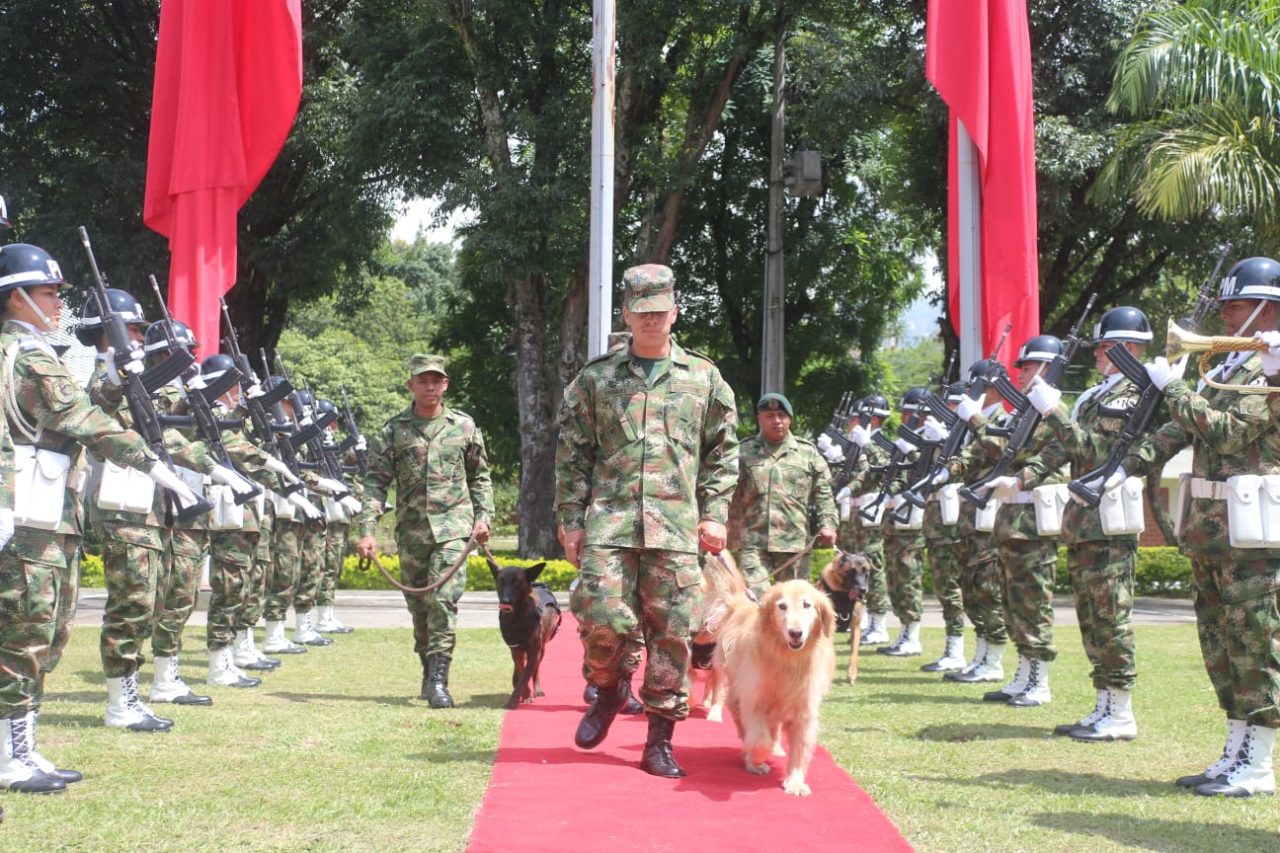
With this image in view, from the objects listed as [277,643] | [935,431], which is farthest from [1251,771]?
[277,643]

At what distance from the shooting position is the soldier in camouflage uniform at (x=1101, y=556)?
8266 mm

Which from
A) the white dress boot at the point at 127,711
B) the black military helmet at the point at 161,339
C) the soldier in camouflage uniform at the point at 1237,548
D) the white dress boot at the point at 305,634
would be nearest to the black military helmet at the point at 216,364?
the black military helmet at the point at 161,339

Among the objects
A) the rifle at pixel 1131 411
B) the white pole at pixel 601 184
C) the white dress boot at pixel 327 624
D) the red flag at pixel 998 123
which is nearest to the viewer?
the rifle at pixel 1131 411

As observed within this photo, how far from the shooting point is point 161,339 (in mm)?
9047

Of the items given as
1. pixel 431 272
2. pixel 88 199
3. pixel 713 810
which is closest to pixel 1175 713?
pixel 713 810

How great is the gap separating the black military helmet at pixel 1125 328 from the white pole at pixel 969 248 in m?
6.23

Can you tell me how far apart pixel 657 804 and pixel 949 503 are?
23.4ft

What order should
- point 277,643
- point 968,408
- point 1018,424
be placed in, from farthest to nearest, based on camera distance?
point 277,643 → point 968,408 → point 1018,424

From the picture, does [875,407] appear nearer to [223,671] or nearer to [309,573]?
[309,573]

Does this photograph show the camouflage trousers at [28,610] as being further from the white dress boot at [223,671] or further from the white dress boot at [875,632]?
the white dress boot at [875,632]

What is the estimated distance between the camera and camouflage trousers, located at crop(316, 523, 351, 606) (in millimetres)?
16656

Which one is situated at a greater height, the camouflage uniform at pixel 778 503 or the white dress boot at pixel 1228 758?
the camouflage uniform at pixel 778 503

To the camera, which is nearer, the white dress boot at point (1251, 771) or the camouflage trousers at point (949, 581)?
the white dress boot at point (1251, 771)

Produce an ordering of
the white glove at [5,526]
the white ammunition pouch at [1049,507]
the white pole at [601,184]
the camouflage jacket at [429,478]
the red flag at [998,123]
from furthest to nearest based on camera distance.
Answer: the red flag at [998,123], the white pole at [601,184], the camouflage jacket at [429,478], the white ammunition pouch at [1049,507], the white glove at [5,526]
